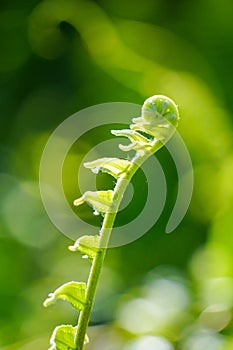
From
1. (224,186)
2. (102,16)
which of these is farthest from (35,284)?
(102,16)

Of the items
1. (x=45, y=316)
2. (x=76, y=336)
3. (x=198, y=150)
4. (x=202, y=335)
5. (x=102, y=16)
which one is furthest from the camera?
(x=102, y=16)

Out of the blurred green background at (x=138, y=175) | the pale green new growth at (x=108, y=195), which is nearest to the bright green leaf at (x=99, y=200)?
the pale green new growth at (x=108, y=195)

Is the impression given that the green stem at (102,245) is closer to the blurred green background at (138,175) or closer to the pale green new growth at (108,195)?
the pale green new growth at (108,195)

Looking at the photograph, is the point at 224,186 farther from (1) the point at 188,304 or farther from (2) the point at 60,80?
(2) the point at 60,80

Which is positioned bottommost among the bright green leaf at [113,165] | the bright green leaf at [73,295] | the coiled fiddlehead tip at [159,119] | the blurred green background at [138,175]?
the bright green leaf at [73,295]

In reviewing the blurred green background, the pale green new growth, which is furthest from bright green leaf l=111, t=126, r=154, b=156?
the blurred green background

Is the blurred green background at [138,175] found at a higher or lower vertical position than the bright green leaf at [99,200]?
higher
